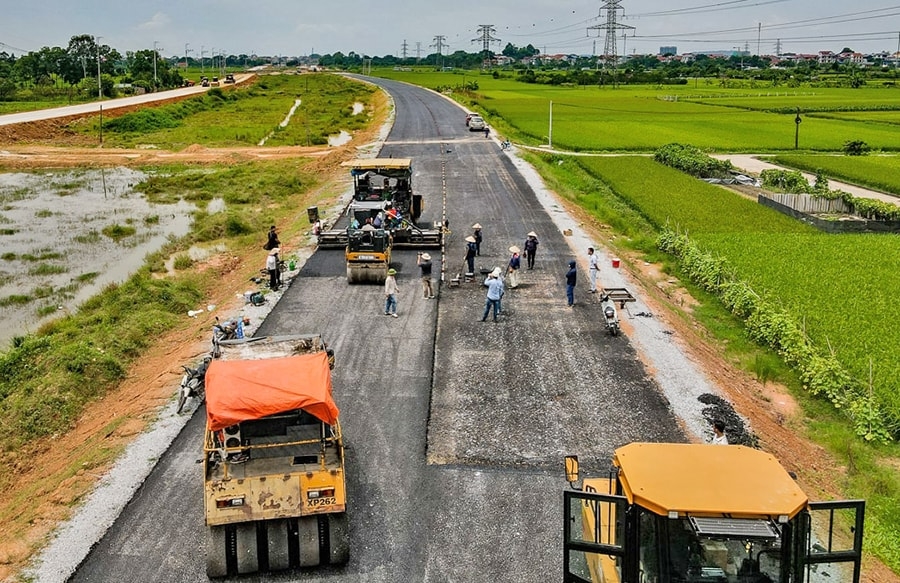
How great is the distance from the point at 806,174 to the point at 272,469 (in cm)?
4918

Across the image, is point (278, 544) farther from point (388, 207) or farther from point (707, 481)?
point (388, 207)

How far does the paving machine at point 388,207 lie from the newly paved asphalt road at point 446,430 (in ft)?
5.95

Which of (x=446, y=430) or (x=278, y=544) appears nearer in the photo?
(x=278, y=544)

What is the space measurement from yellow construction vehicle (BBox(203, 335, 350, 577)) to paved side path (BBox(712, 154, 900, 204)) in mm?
39664

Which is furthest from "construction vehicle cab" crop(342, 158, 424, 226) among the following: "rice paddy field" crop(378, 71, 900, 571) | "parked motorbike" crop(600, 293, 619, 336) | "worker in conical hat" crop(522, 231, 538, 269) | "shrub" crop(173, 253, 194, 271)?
"parked motorbike" crop(600, 293, 619, 336)

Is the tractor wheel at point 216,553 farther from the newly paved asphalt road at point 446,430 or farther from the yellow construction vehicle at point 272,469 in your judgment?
the newly paved asphalt road at point 446,430

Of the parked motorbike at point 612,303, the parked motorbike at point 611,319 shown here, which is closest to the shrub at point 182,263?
the parked motorbike at point 612,303

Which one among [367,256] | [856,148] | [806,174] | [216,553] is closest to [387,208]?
[367,256]

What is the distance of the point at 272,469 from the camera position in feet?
→ 35.0

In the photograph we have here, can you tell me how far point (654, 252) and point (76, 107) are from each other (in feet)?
239

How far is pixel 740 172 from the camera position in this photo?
48719 mm

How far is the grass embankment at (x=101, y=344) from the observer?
45.0ft

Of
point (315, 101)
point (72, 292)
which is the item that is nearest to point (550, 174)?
point (72, 292)

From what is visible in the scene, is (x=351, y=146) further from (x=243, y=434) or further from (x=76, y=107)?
(x=243, y=434)
